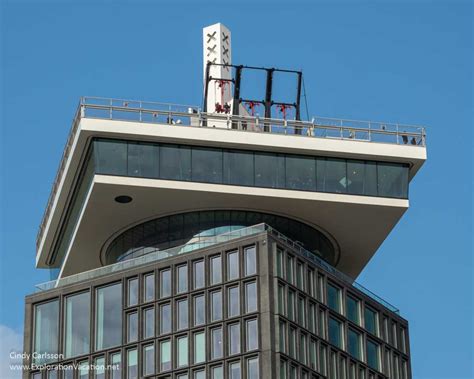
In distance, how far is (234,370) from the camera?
12300cm

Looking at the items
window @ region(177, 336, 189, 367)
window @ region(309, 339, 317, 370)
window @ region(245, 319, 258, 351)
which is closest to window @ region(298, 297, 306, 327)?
window @ region(309, 339, 317, 370)

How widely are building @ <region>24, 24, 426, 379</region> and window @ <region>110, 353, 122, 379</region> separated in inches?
3.8

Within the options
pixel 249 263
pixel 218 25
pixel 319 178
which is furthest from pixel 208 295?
pixel 218 25

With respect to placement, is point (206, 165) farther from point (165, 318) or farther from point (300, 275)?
point (165, 318)

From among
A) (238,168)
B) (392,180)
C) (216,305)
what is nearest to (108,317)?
(216,305)

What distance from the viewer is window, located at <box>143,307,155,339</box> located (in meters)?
128

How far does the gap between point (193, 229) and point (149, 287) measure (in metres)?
6.94

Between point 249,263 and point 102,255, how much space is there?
1810 centimetres

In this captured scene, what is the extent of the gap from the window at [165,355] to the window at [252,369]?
251 inches

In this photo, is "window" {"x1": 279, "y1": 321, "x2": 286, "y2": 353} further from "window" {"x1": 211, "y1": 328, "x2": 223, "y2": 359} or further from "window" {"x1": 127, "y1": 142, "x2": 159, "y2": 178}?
"window" {"x1": 127, "y1": 142, "x2": 159, "y2": 178}

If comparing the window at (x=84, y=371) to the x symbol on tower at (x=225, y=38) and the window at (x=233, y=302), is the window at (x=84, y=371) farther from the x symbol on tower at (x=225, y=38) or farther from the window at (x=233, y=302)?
the x symbol on tower at (x=225, y=38)

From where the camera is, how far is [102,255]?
141 meters

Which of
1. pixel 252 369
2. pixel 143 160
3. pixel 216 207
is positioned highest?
pixel 143 160

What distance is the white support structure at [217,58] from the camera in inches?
5571
